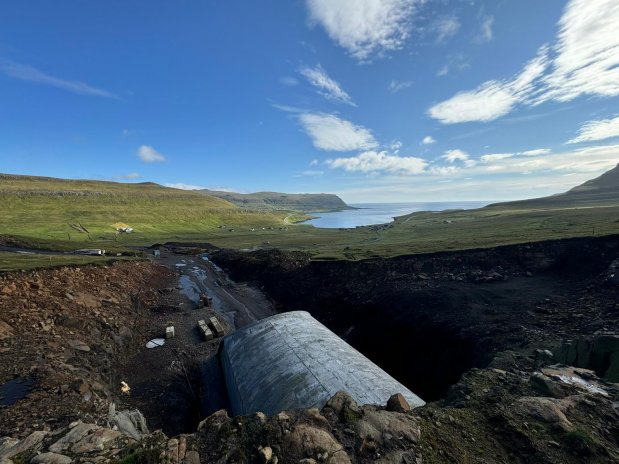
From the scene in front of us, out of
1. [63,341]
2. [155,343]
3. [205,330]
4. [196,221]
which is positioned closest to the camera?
[63,341]

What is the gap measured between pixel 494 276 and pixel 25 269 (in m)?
53.0

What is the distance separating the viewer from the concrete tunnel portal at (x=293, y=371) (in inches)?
573

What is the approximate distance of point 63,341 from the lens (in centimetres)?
2306

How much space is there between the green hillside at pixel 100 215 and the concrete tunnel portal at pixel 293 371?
222ft

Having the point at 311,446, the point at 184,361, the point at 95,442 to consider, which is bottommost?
the point at 184,361

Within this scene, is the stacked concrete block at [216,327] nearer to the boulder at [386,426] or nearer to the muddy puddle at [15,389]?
the muddy puddle at [15,389]

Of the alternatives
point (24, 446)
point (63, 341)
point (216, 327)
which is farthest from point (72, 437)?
point (216, 327)

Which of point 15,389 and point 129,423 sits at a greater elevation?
point 15,389

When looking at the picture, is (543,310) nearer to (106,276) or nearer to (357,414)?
(357,414)

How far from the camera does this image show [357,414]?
9.74 meters

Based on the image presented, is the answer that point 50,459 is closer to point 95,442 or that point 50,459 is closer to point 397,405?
point 95,442

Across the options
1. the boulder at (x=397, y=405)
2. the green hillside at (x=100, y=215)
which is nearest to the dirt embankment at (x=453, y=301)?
the boulder at (x=397, y=405)

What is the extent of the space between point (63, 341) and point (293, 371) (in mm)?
18828

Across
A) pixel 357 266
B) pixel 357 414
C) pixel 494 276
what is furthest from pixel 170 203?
pixel 357 414
